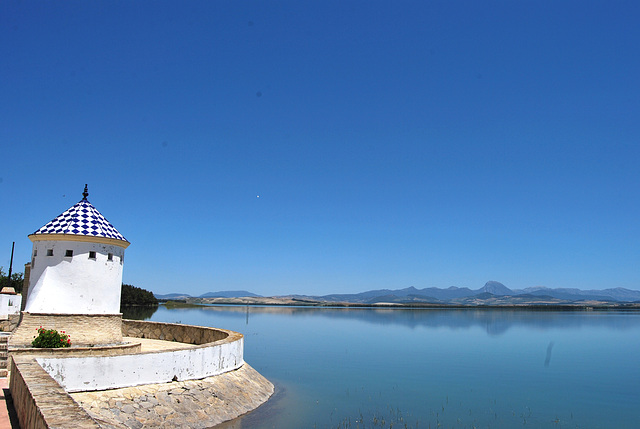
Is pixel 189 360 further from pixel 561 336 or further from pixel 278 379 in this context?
pixel 561 336

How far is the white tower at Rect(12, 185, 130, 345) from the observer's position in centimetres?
1688

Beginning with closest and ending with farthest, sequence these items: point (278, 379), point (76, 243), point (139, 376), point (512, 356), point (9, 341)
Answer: point (139, 376) < point (9, 341) < point (76, 243) < point (278, 379) < point (512, 356)

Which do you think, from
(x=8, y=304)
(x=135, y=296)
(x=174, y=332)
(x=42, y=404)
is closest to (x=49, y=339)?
(x=174, y=332)

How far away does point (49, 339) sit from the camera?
50.1ft

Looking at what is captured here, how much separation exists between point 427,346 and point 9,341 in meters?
39.3

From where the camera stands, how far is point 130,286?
4301 inches

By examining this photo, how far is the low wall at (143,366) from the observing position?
12719 millimetres

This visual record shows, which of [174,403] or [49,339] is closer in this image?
[174,403]

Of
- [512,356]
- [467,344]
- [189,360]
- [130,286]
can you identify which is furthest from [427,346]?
[130,286]

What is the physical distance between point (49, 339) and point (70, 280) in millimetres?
2618

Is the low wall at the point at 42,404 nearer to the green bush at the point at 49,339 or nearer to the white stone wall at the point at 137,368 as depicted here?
the white stone wall at the point at 137,368

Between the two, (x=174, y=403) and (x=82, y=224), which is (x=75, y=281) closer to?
(x=82, y=224)

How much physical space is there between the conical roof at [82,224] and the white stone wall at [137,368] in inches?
222

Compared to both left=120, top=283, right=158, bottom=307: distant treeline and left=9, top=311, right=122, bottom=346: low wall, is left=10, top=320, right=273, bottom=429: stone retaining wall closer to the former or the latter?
left=9, top=311, right=122, bottom=346: low wall
